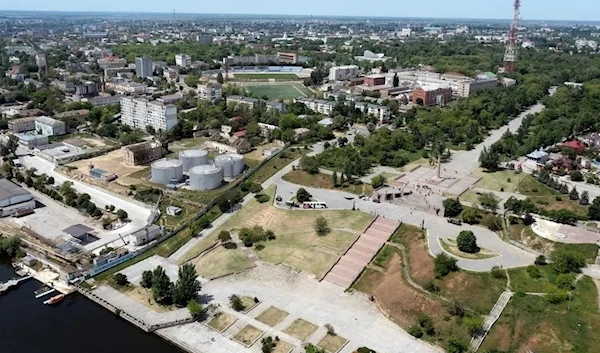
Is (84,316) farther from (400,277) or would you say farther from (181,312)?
(400,277)

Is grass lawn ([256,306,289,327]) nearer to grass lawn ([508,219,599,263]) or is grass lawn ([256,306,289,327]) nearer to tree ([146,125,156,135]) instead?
grass lawn ([508,219,599,263])

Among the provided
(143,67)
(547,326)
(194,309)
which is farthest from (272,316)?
(143,67)

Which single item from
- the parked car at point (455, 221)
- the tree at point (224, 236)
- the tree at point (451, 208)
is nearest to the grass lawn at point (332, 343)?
the tree at point (224, 236)

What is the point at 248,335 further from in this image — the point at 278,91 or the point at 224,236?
the point at 278,91

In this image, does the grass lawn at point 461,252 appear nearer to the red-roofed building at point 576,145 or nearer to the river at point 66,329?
the river at point 66,329

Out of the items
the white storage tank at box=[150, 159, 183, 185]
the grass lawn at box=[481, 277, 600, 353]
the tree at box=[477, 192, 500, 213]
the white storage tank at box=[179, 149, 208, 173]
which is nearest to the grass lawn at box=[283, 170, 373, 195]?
the white storage tank at box=[179, 149, 208, 173]
